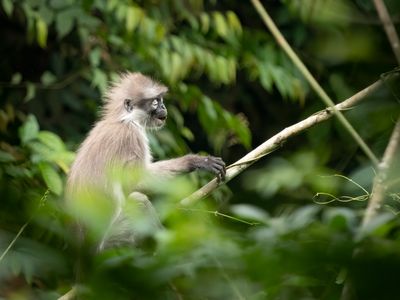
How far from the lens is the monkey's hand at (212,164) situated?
546 cm

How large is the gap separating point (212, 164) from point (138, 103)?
1.44m

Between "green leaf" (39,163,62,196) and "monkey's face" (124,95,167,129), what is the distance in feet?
4.22

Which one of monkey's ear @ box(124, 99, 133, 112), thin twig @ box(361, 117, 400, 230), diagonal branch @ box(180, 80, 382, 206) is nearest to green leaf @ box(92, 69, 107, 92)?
monkey's ear @ box(124, 99, 133, 112)

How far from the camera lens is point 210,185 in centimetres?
484

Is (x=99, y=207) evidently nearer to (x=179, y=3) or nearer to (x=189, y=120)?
(x=179, y=3)

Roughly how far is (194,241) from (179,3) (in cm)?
724

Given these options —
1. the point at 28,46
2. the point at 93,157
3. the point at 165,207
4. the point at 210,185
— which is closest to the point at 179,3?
the point at 28,46

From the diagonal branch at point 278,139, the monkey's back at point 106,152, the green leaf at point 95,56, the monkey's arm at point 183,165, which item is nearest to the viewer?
the diagonal branch at point 278,139

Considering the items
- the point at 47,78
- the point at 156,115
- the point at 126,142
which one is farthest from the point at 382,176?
the point at 47,78

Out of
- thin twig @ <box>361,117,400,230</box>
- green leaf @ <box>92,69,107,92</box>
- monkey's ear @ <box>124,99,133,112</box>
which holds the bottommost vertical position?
thin twig @ <box>361,117,400,230</box>

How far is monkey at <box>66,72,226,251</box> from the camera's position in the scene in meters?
5.86

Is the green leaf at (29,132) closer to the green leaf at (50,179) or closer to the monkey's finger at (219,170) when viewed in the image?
the green leaf at (50,179)

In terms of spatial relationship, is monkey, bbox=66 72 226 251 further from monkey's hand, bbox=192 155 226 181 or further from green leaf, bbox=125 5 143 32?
green leaf, bbox=125 5 143 32

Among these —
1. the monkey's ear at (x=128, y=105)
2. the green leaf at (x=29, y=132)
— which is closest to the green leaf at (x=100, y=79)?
the monkey's ear at (x=128, y=105)
